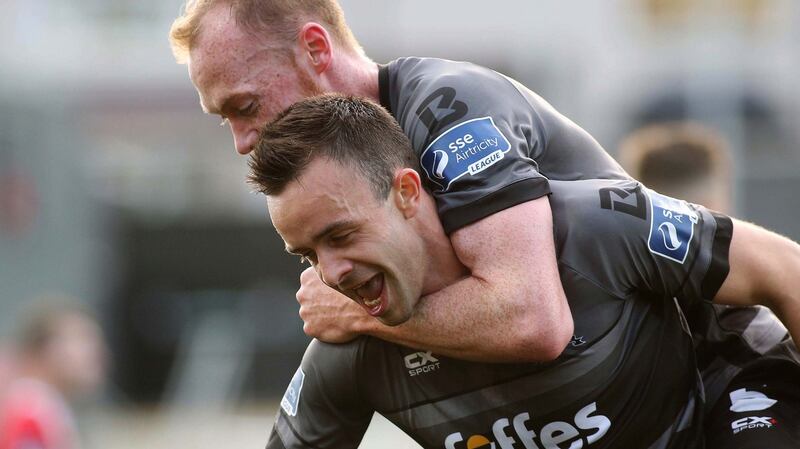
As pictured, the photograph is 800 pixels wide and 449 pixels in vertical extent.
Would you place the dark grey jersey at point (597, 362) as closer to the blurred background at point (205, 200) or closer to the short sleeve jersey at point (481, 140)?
the short sleeve jersey at point (481, 140)

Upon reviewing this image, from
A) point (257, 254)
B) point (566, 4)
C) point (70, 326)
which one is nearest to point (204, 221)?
point (257, 254)

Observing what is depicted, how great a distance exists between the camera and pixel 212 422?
15352 mm

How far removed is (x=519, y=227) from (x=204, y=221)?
10.5m

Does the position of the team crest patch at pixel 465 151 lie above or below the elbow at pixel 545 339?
above

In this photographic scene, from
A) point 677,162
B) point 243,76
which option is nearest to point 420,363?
point 243,76

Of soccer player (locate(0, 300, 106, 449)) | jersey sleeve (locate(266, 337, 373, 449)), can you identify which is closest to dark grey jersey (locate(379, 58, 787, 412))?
jersey sleeve (locate(266, 337, 373, 449))

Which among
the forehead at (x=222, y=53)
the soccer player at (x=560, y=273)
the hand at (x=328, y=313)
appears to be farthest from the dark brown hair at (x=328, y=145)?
the forehead at (x=222, y=53)

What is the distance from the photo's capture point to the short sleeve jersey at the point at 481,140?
4.13 m

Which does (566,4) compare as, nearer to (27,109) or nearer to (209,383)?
(209,383)

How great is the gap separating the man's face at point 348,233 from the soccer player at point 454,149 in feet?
0.47

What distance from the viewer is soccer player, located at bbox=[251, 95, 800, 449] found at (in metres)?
4.10

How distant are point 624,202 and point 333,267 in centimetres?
89

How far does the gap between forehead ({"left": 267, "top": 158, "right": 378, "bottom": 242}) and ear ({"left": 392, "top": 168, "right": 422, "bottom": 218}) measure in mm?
90

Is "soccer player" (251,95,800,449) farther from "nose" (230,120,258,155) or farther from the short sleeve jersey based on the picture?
"nose" (230,120,258,155)
